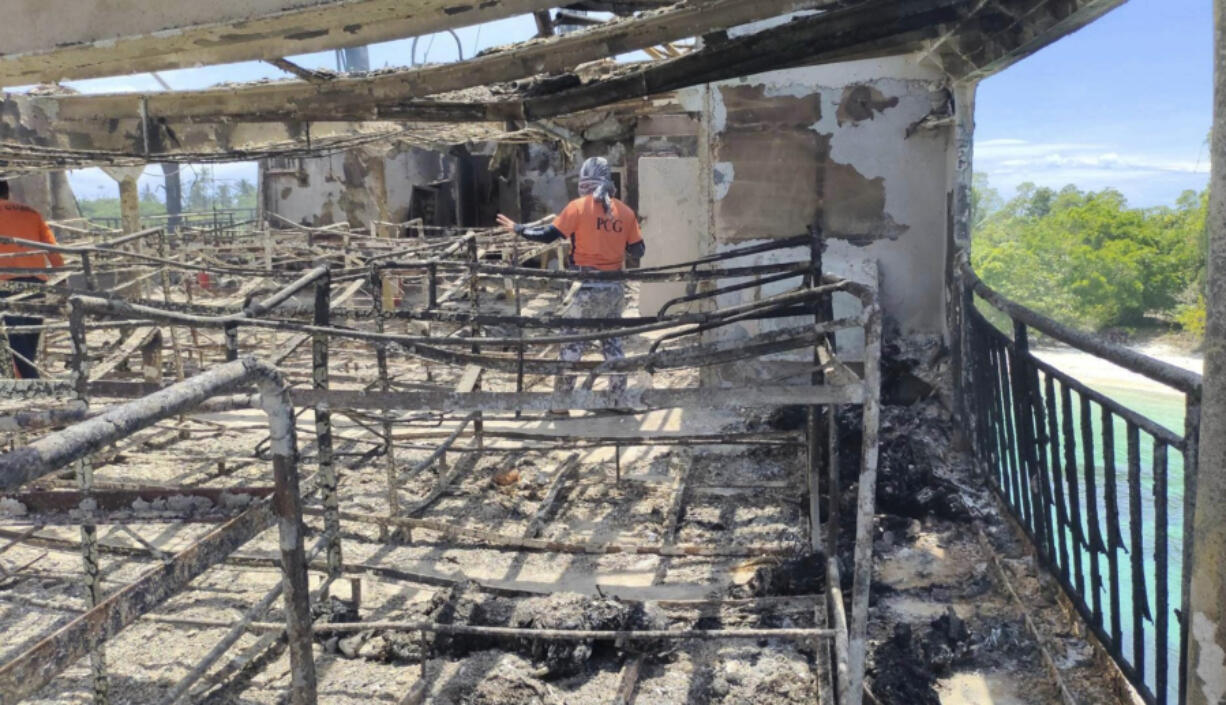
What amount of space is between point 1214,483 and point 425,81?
3710 millimetres

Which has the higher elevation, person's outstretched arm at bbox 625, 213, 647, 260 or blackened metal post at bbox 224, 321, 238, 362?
person's outstretched arm at bbox 625, 213, 647, 260

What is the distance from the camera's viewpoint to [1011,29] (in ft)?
17.4

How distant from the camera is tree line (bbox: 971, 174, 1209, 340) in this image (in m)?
12.4

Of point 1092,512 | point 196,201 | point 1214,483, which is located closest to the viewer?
point 1214,483

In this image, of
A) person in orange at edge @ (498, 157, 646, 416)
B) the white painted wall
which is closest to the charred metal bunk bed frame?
person in orange at edge @ (498, 157, 646, 416)

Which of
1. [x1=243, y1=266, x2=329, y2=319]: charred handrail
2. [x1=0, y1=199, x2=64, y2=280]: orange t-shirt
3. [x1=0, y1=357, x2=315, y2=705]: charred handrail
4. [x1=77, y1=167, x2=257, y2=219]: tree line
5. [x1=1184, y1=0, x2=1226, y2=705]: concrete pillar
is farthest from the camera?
[x1=77, y1=167, x2=257, y2=219]: tree line

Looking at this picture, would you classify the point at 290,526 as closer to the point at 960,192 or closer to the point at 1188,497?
the point at 1188,497

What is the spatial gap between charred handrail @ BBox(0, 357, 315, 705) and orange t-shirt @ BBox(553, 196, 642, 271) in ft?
17.8

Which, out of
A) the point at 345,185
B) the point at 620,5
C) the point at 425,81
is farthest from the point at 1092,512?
the point at 345,185

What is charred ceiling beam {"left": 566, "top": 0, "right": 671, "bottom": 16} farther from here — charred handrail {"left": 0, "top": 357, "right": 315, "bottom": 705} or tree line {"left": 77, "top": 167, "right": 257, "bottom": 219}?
tree line {"left": 77, "top": 167, "right": 257, "bottom": 219}

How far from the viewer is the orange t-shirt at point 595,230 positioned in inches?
289

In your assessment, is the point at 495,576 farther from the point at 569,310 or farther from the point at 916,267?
the point at 916,267

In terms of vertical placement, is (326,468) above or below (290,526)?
below

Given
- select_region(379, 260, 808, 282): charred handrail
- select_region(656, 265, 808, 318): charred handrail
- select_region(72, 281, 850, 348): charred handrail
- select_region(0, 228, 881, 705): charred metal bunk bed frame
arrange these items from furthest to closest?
1. select_region(379, 260, 808, 282): charred handrail
2. select_region(656, 265, 808, 318): charred handrail
3. select_region(72, 281, 850, 348): charred handrail
4. select_region(0, 228, 881, 705): charred metal bunk bed frame
